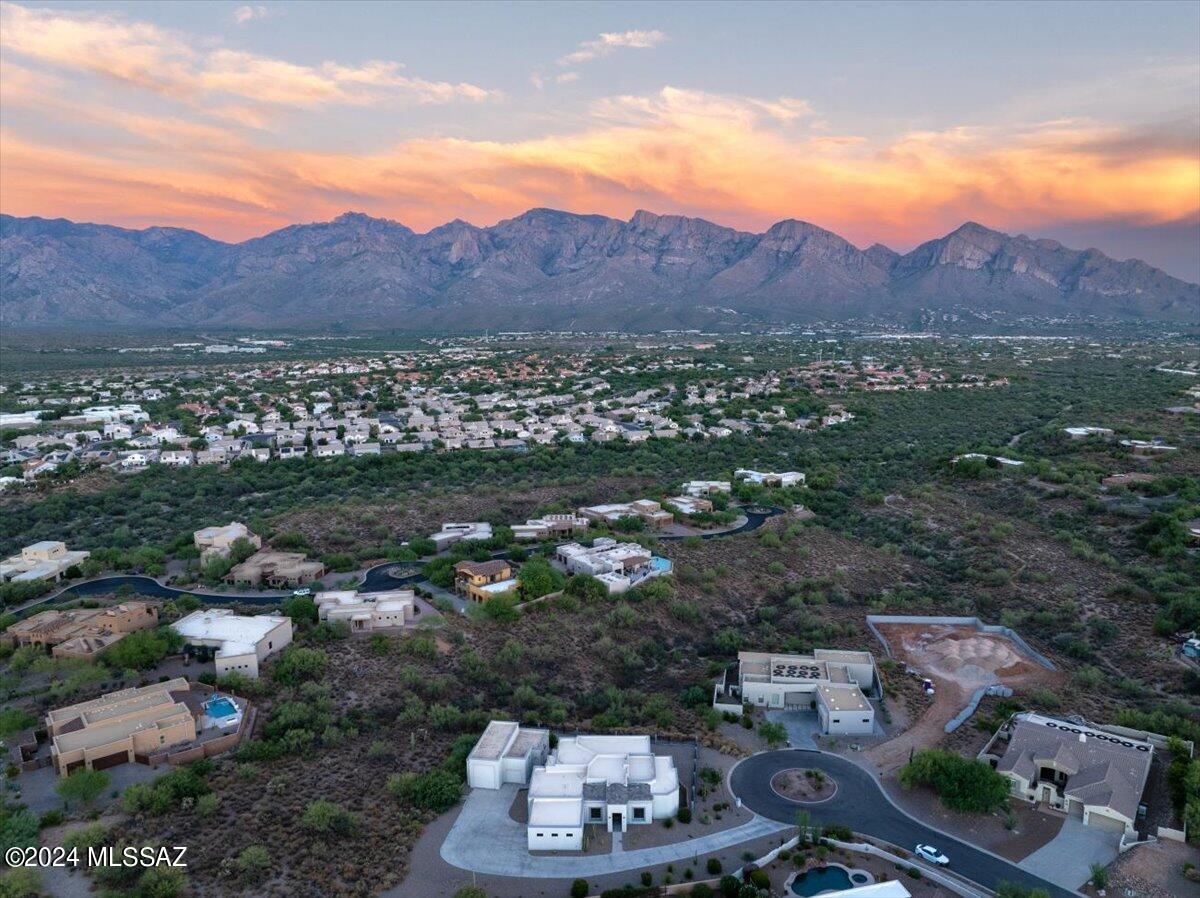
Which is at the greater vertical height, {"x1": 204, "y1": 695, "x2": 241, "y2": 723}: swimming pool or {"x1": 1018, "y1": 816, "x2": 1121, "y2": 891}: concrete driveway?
{"x1": 204, "y1": 695, "x2": 241, "y2": 723}: swimming pool

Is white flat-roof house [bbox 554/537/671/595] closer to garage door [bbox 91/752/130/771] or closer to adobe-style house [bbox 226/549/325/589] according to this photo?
adobe-style house [bbox 226/549/325/589]

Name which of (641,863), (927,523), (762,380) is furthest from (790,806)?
(762,380)

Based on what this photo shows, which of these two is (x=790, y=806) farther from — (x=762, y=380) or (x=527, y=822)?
(x=762, y=380)

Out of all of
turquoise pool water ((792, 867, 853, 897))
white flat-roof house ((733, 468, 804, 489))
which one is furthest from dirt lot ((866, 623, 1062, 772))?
white flat-roof house ((733, 468, 804, 489))

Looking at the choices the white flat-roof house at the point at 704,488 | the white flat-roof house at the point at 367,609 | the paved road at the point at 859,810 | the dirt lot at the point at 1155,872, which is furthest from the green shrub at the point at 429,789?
the white flat-roof house at the point at 704,488

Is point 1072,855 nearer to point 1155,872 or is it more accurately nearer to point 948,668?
point 1155,872

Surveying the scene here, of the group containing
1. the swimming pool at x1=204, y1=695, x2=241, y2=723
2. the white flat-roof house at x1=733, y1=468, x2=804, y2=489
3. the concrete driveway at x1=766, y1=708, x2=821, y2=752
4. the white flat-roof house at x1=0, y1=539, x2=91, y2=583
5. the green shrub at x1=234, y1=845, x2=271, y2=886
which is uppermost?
the white flat-roof house at x1=733, y1=468, x2=804, y2=489

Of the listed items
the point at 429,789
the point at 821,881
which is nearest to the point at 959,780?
the point at 821,881
